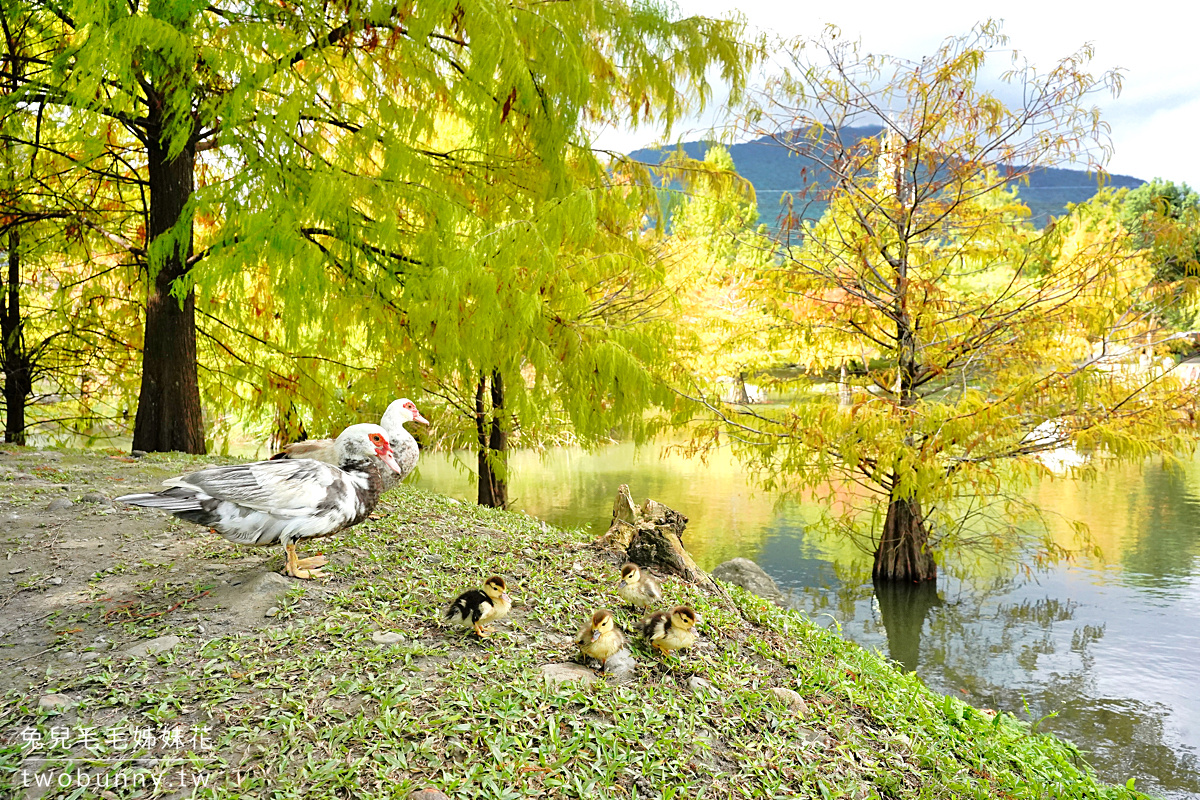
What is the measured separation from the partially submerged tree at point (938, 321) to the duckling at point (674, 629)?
175 inches

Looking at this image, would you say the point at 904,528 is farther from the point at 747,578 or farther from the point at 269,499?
the point at 269,499

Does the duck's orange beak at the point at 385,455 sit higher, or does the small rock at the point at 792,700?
the duck's orange beak at the point at 385,455

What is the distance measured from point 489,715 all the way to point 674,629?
86cm

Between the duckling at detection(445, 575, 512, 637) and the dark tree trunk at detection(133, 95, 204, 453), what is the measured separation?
490cm

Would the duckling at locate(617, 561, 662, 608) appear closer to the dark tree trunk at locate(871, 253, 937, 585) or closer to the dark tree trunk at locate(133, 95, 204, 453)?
the dark tree trunk at locate(133, 95, 204, 453)

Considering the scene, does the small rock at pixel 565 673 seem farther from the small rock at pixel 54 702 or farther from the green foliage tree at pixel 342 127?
the green foliage tree at pixel 342 127

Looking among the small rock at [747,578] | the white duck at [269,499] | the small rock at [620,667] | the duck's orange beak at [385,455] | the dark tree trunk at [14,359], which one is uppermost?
the dark tree trunk at [14,359]

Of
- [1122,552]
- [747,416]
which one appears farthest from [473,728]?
[1122,552]

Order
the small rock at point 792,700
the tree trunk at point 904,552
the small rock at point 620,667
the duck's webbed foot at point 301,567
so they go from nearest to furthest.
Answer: the small rock at point 620,667, the small rock at point 792,700, the duck's webbed foot at point 301,567, the tree trunk at point 904,552

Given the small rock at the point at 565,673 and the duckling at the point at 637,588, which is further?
the duckling at the point at 637,588

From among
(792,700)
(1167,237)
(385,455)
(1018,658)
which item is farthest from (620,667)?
(1167,237)

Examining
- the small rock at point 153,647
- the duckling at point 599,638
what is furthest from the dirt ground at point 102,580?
the duckling at point 599,638

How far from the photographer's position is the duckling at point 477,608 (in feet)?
9.33

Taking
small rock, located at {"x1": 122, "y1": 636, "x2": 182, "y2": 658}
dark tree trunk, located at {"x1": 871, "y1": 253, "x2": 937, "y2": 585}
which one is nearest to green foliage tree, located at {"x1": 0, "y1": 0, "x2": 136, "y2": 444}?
small rock, located at {"x1": 122, "y1": 636, "x2": 182, "y2": 658}
